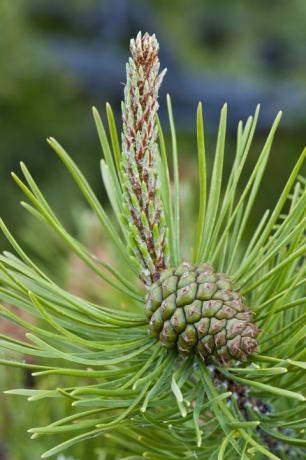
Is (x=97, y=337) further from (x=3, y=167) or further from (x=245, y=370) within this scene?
(x=3, y=167)

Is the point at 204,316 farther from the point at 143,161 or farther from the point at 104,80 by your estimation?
the point at 104,80

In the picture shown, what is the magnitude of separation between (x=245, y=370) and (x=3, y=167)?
114 centimetres

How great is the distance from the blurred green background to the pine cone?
7.1 inches

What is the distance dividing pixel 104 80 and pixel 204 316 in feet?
5.95

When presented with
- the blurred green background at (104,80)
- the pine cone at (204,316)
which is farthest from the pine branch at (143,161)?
the blurred green background at (104,80)

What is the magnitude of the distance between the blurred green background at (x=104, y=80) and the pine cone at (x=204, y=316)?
0.18 metres

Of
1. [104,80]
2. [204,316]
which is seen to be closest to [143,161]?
[204,316]

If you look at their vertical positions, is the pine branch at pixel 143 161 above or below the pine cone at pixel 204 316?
above

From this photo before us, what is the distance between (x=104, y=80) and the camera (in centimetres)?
213

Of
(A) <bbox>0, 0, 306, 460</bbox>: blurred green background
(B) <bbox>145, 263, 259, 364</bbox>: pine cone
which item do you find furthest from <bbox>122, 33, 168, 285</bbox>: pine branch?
(A) <bbox>0, 0, 306, 460</bbox>: blurred green background

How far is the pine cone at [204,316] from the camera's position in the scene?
1.26 ft

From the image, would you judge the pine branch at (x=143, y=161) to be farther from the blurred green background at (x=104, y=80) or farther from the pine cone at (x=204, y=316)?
the blurred green background at (x=104, y=80)

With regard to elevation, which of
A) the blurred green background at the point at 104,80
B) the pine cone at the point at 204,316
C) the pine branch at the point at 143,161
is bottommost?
the pine cone at the point at 204,316

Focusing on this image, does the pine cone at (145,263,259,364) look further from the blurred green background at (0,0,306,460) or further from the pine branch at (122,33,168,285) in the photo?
the blurred green background at (0,0,306,460)
